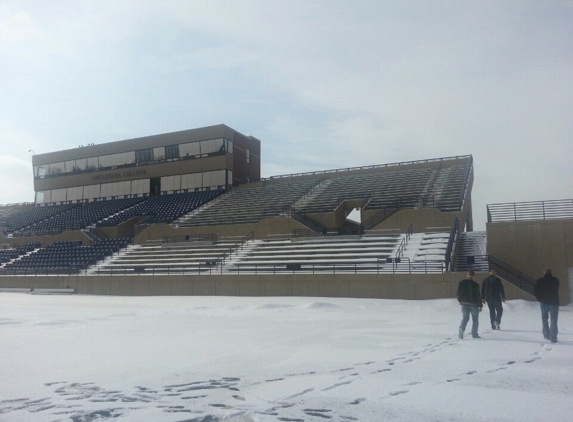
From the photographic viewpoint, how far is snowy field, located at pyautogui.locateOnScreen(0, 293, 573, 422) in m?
5.59

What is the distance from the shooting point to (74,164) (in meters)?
57.3

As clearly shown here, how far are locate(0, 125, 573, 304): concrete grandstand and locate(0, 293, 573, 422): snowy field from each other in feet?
26.9

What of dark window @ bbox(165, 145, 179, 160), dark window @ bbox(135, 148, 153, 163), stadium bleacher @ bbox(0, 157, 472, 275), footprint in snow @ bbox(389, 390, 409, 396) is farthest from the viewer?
dark window @ bbox(135, 148, 153, 163)

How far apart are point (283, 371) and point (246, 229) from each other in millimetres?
26447

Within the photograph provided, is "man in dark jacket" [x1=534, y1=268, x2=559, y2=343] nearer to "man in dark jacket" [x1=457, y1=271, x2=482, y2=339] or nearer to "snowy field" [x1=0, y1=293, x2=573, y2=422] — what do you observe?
"snowy field" [x1=0, y1=293, x2=573, y2=422]

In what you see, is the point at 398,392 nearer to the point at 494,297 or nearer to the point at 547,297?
the point at 547,297

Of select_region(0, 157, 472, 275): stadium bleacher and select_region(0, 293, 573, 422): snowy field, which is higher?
select_region(0, 157, 472, 275): stadium bleacher

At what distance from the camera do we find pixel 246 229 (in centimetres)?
3388

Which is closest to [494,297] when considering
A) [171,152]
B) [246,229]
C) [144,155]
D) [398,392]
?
[398,392]

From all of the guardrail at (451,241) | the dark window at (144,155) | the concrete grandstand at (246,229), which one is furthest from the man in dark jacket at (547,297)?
the dark window at (144,155)

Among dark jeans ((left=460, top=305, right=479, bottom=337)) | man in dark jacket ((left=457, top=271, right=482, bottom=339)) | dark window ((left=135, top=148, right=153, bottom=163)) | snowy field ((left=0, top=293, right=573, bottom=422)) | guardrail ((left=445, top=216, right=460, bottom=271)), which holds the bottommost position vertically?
snowy field ((left=0, top=293, right=573, bottom=422))

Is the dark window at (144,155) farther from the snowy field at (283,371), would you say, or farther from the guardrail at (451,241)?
the snowy field at (283,371)

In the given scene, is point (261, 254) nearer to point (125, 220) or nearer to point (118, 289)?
point (118, 289)

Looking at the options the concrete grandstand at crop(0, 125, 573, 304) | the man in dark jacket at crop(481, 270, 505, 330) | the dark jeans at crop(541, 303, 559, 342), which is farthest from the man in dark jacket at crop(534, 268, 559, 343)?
the concrete grandstand at crop(0, 125, 573, 304)
